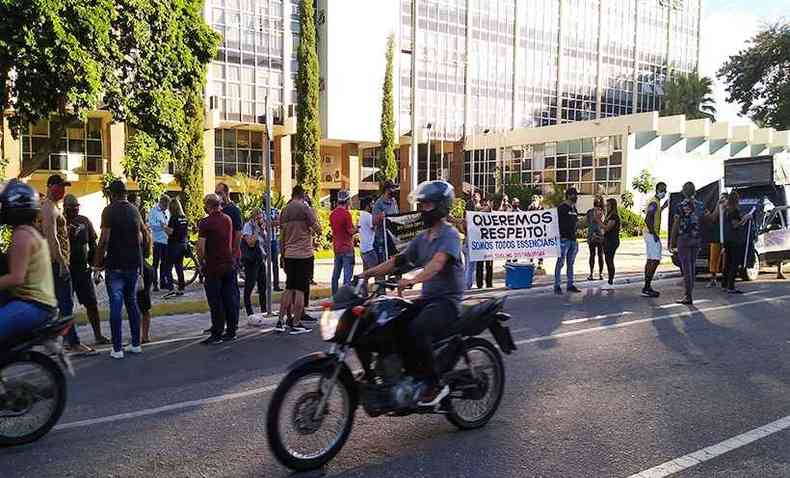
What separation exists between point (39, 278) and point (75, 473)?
59.2 inches

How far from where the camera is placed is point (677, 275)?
15.7 meters

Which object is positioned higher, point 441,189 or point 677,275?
point 441,189

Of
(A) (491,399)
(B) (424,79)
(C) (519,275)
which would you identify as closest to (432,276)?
(A) (491,399)

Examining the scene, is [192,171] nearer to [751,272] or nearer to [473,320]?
[751,272]

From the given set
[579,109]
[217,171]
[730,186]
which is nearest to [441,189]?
[730,186]

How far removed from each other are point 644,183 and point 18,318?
35618mm

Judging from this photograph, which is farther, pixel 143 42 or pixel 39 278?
pixel 143 42

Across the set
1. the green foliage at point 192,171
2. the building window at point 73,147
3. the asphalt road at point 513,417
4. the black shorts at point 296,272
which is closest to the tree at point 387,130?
the green foliage at point 192,171

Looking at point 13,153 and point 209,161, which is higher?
point 209,161

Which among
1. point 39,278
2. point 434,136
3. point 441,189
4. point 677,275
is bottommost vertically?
point 677,275

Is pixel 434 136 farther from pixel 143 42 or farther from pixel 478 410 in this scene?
pixel 478 410

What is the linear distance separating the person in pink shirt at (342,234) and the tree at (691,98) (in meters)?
48.4

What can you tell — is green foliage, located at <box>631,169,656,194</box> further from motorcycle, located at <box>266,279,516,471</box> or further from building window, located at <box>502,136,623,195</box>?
motorcycle, located at <box>266,279,516,471</box>

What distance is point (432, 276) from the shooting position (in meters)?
4.49
